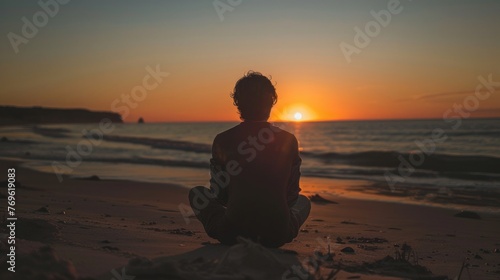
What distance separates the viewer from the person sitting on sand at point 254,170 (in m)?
4.14

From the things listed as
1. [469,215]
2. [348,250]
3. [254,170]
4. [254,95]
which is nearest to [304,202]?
[348,250]

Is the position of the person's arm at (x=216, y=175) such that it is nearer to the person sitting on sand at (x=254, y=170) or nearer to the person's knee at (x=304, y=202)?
the person sitting on sand at (x=254, y=170)

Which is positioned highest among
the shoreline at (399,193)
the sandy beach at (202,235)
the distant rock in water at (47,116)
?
the distant rock in water at (47,116)

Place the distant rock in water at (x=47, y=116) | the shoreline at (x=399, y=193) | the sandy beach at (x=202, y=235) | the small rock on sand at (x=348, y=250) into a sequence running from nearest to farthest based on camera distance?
the sandy beach at (x=202, y=235) → the small rock on sand at (x=348, y=250) → the shoreline at (x=399, y=193) → the distant rock in water at (x=47, y=116)

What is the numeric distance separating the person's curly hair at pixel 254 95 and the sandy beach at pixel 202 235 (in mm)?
1171

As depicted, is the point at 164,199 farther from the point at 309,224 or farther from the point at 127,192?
the point at 309,224

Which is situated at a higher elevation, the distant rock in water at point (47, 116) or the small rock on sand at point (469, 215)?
the distant rock in water at point (47, 116)

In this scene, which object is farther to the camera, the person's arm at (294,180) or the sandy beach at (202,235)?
the person's arm at (294,180)

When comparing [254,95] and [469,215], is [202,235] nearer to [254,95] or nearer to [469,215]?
[254,95]

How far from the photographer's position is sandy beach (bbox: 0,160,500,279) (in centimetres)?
387

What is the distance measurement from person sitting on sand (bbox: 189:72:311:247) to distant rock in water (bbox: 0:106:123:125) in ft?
307

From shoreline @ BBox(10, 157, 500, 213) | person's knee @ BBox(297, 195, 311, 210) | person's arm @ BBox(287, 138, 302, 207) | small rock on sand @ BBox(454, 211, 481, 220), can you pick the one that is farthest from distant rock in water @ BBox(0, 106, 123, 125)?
person's arm @ BBox(287, 138, 302, 207)

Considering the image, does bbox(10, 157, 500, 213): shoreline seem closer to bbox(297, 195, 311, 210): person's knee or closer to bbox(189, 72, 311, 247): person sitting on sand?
bbox(297, 195, 311, 210): person's knee

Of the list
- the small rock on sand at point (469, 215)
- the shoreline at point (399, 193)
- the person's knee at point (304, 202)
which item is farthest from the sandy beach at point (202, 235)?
the shoreline at point (399, 193)
